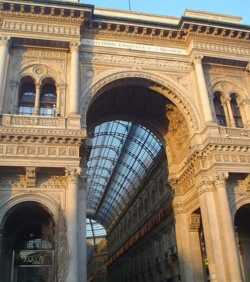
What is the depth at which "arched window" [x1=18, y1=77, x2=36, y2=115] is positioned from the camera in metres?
22.1

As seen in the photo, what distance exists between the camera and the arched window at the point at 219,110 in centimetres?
2461

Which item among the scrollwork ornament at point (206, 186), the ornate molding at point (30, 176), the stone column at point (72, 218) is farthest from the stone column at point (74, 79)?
the scrollwork ornament at point (206, 186)

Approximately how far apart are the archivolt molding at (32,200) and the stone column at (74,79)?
491 cm

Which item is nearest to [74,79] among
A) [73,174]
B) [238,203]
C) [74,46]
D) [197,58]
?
[74,46]

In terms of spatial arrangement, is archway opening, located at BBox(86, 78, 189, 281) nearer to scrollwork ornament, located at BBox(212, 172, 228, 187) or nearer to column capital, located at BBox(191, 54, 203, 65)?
column capital, located at BBox(191, 54, 203, 65)

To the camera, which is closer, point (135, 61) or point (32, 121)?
point (32, 121)

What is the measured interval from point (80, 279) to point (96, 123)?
1405 centimetres

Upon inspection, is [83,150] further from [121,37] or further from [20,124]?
[121,37]

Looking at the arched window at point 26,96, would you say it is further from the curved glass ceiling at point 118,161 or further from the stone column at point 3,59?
the curved glass ceiling at point 118,161

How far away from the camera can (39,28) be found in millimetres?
22781

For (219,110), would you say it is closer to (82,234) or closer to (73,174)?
(73,174)

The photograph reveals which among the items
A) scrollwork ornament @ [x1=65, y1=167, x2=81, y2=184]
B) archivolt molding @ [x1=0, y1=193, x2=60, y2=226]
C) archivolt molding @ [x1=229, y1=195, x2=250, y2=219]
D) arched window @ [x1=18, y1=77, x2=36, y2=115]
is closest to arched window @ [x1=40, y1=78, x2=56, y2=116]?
arched window @ [x1=18, y1=77, x2=36, y2=115]

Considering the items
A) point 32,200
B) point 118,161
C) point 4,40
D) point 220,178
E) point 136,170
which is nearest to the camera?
point 32,200

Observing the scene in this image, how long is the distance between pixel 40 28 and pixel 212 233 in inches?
628
